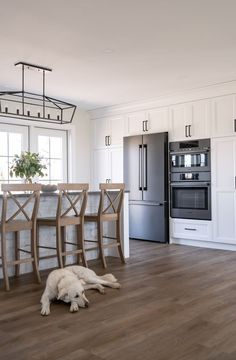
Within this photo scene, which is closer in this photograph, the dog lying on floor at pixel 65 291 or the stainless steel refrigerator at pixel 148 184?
the dog lying on floor at pixel 65 291

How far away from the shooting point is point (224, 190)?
5500 mm

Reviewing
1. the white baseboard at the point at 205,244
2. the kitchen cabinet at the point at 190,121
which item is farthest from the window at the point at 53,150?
the white baseboard at the point at 205,244

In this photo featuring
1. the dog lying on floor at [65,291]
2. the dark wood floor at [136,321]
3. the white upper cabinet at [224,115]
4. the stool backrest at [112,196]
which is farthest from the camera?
the white upper cabinet at [224,115]

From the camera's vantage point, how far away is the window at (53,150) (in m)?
6.56

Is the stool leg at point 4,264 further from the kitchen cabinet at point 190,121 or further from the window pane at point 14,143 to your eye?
the kitchen cabinet at point 190,121

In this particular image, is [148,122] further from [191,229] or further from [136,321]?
[136,321]

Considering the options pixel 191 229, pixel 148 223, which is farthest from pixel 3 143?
pixel 191 229

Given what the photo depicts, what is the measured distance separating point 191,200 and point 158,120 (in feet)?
4.73

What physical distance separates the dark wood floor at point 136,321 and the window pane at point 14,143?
2.68 metres

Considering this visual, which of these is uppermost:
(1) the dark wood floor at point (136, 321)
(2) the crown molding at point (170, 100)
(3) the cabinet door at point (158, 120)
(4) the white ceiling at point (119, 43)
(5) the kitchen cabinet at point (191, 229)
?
(4) the white ceiling at point (119, 43)

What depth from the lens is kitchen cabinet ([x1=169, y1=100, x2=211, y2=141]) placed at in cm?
570

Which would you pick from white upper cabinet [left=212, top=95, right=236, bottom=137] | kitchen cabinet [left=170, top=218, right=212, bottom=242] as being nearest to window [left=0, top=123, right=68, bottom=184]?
kitchen cabinet [left=170, top=218, right=212, bottom=242]

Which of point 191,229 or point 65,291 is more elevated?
point 191,229

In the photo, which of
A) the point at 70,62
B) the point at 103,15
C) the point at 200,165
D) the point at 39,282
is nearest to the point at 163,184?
the point at 200,165
